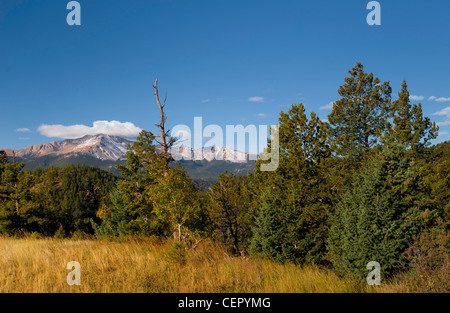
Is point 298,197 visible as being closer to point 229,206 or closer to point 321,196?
point 321,196

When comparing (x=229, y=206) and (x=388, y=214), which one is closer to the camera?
(x=388, y=214)

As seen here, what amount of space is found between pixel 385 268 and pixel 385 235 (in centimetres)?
127

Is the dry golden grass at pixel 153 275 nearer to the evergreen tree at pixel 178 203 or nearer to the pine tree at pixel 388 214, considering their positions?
the evergreen tree at pixel 178 203

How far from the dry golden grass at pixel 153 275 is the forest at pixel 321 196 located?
297cm

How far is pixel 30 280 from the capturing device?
604 cm

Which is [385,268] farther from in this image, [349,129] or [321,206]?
[349,129]

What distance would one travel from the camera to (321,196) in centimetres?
2311

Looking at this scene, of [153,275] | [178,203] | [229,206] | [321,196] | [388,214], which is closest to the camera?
[153,275]

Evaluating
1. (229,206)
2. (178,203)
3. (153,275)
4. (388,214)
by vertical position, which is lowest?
(229,206)

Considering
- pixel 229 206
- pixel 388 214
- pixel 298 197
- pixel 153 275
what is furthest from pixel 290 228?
pixel 153 275

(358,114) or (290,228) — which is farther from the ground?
(358,114)

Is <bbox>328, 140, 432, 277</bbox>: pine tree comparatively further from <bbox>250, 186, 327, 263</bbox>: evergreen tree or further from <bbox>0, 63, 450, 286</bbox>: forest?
<bbox>250, 186, 327, 263</bbox>: evergreen tree

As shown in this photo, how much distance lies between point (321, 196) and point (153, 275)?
761 inches
